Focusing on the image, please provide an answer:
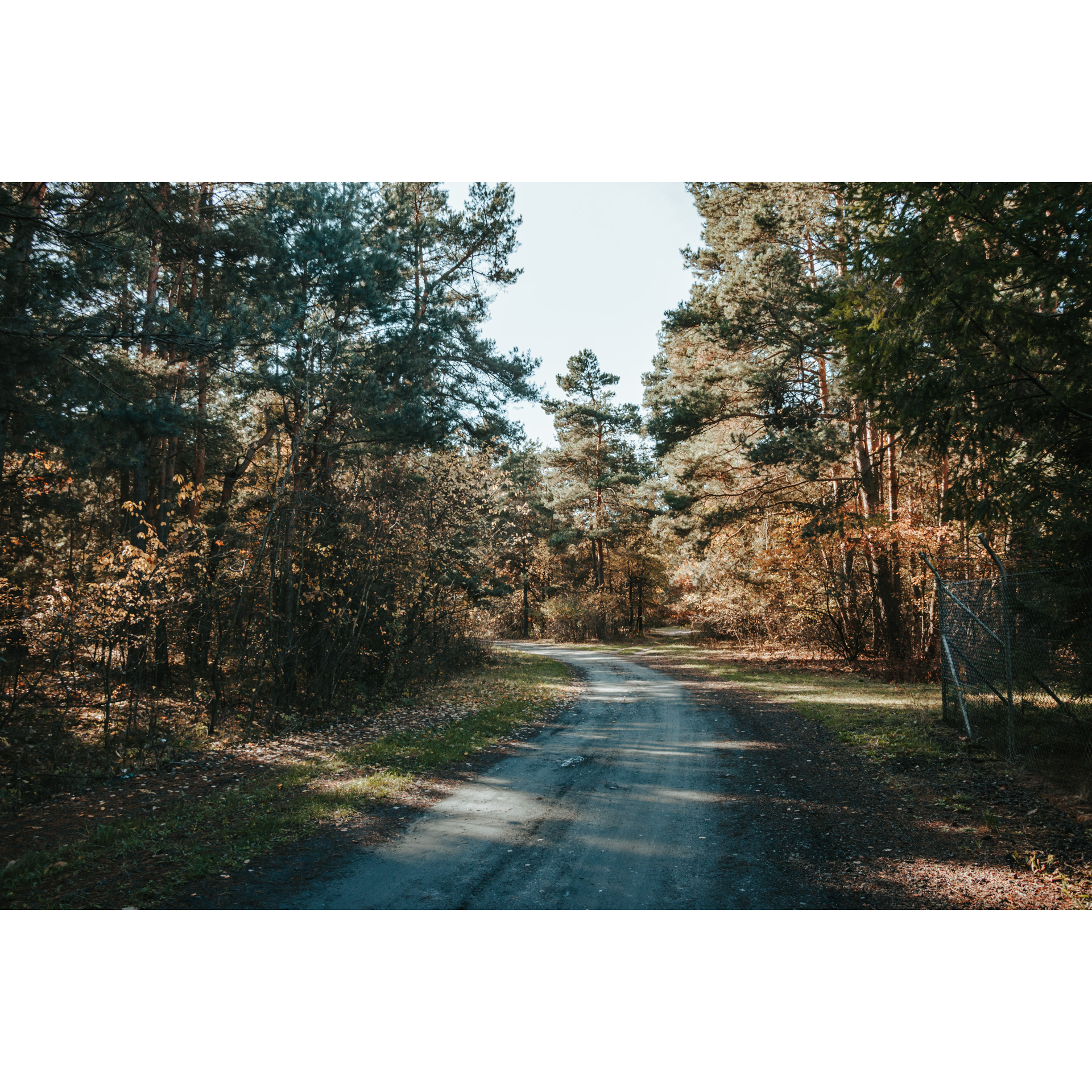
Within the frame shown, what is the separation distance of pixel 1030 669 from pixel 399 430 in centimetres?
876

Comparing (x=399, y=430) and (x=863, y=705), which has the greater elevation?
(x=399, y=430)

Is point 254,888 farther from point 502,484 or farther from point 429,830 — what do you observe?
point 502,484

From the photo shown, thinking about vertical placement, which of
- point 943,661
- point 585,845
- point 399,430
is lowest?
point 585,845

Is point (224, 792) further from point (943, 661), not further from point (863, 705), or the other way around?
point (863, 705)

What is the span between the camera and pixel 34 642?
5.82 metres

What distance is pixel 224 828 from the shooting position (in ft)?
15.5

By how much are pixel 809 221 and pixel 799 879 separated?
49.5 feet

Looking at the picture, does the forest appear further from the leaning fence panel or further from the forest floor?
the forest floor

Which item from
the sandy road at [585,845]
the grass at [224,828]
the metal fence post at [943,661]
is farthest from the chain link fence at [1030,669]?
the grass at [224,828]

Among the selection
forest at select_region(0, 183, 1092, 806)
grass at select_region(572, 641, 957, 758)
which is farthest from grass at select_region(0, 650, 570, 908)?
grass at select_region(572, 641, 957, 758)

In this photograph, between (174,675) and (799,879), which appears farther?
(174,675)

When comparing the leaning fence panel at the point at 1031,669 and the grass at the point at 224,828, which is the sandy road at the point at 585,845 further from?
the leaning fence panel at the point at 1031,669

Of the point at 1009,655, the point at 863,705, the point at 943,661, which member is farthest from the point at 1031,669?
the point at 863,705
